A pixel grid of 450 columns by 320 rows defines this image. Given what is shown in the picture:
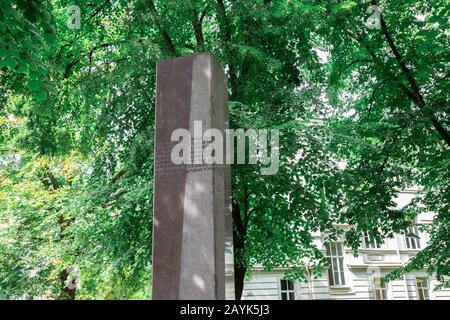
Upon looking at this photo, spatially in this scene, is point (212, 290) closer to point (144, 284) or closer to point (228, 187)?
point (228, 187)

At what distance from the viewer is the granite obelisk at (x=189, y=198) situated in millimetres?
4762

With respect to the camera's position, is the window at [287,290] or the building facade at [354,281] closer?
the building facade at [354,281]

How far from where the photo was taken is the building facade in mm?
24250

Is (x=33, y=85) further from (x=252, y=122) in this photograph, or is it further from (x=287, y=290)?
(x=287, y=290)

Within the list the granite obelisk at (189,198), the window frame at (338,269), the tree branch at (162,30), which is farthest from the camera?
the window frame at (338,269)

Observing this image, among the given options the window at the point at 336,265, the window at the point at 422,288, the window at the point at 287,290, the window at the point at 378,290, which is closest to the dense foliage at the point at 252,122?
the window at the point at 287,290

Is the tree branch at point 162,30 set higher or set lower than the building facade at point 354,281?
higher

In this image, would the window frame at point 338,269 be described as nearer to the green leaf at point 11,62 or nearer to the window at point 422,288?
the window at point 422,288

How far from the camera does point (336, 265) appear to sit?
26.7 m

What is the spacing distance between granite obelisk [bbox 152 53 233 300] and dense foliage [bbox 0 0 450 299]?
11.2 ft

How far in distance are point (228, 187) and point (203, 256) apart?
1.23m
